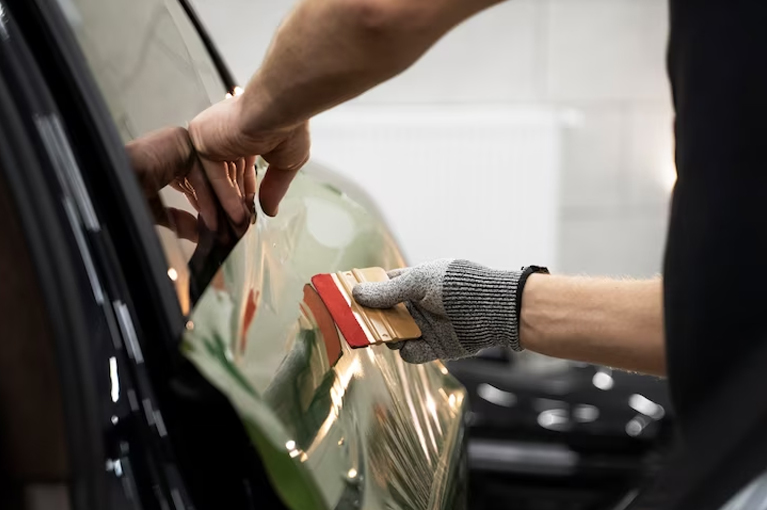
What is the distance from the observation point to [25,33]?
459 millimetres

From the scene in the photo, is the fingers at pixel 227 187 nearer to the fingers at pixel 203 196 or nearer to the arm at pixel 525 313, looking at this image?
the fingers at pixel 203 196

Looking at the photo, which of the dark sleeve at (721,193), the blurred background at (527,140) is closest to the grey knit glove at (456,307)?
the dark sleeve at (721,193)

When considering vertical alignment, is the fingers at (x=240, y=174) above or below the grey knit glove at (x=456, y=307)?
above

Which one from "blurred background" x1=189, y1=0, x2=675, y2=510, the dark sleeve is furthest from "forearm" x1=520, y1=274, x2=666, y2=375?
"blurred background" x1=189, y1=0, x2=675, y2=510

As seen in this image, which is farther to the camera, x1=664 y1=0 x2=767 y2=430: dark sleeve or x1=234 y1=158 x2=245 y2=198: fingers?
x1=234 y1=158 x2=245 y2=198: fingers

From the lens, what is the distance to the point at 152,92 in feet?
1.83

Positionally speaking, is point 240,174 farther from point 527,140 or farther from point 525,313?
point 527,140

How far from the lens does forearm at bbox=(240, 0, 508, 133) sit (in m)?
0.52

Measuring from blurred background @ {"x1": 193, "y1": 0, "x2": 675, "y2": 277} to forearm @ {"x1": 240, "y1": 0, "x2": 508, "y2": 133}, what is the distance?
5.58 ft

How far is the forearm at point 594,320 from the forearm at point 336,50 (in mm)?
286

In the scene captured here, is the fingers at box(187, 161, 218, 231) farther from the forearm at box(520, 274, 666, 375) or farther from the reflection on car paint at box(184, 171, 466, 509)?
the forearm at box(520, 274, 666, 375)

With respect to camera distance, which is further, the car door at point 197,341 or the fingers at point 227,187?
the fingers at point 227,187

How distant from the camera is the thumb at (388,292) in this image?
2.02 ft

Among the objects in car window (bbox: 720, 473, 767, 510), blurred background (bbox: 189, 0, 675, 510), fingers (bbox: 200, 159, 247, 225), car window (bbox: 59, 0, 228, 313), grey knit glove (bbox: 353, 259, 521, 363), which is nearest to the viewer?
car window (bbox: 720, 473, 767, 510)
